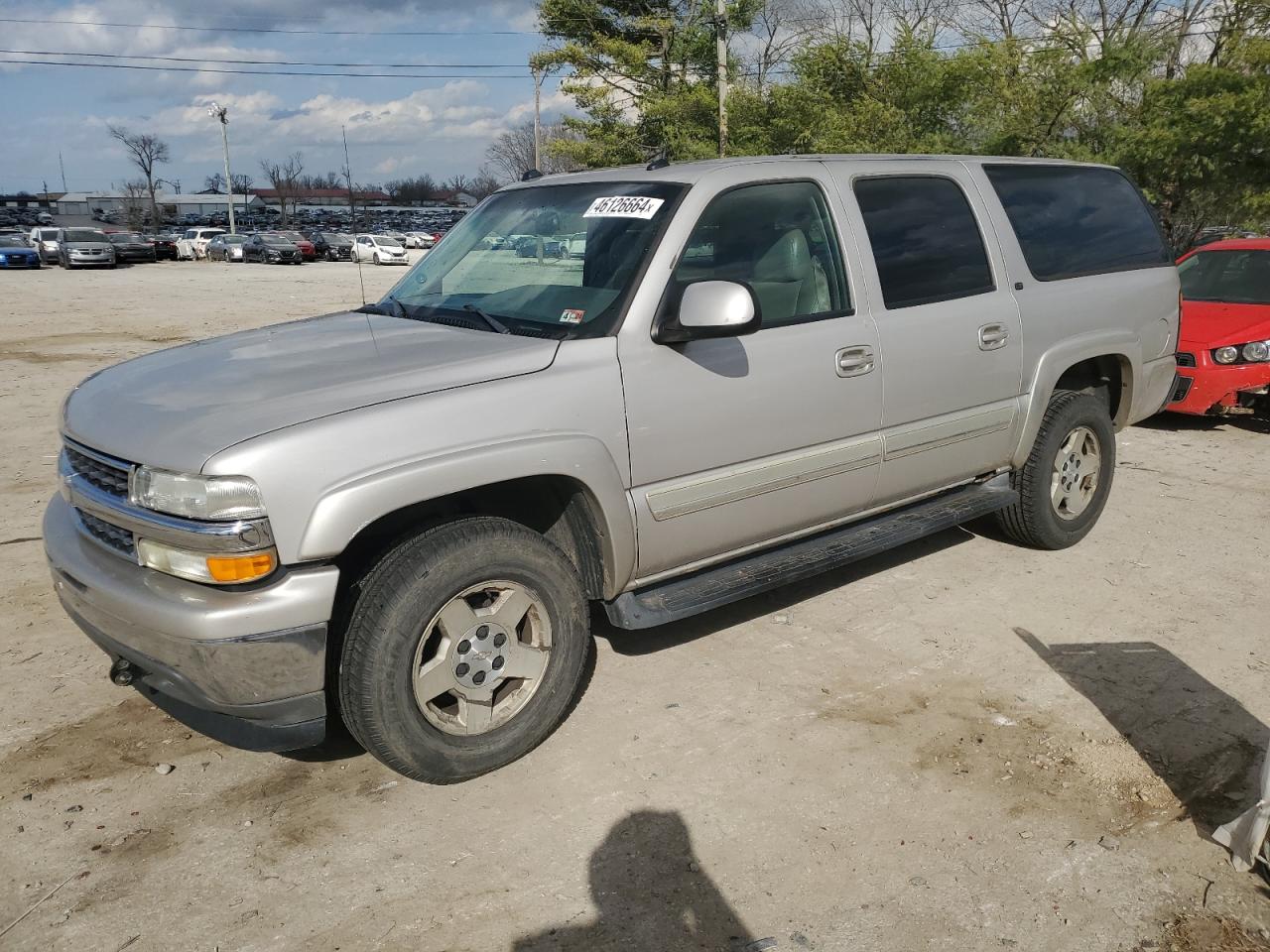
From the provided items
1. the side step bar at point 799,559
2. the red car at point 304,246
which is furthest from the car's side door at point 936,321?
the red car at point 304,246

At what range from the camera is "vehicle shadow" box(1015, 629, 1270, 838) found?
10.6ft

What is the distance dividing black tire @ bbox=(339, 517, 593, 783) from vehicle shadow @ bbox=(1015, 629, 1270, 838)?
2.04m

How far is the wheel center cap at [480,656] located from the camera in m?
3.19

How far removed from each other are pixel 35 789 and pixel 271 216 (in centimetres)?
10499

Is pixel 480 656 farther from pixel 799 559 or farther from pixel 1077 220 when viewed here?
pixel 1077 220

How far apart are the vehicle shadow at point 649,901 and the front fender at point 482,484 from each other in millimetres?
905

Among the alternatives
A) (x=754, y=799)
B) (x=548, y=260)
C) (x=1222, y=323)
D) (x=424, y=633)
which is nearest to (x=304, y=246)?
(x=1222, y=323)

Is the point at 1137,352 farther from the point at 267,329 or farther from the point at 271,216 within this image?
the point at 271,216

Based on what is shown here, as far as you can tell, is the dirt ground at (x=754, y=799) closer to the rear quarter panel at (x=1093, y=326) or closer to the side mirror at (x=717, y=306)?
the rear quarter panel at (x=1093, y=326)

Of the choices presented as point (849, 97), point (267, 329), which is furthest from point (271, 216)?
point (267, 329)

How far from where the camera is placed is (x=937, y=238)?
4492mm

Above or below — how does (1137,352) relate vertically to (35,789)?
above

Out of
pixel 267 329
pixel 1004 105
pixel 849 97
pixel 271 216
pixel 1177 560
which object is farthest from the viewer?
pixel 271 216

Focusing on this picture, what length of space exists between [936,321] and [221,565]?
3055mm
